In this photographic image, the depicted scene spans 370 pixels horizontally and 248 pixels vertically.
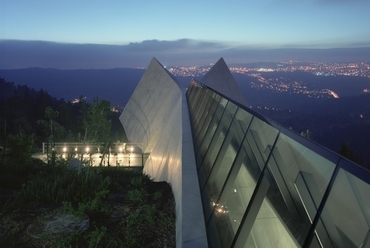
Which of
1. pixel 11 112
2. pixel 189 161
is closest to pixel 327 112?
pixel 11 112

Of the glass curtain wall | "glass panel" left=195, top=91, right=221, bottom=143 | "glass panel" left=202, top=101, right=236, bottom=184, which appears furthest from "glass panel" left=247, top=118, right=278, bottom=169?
"glass panel" left=195, top=91, right=221, bottom=143

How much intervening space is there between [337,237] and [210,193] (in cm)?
351

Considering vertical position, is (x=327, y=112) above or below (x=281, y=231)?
below

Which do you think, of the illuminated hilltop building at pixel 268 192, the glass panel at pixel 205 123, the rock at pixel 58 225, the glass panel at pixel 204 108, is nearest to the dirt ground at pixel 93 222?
the rock at pixel 58 225

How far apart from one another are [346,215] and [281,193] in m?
1.23

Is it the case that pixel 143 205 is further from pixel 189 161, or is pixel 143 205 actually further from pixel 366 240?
pixel 366 240

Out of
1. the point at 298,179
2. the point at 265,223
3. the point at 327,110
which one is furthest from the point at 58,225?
the point at 327,110

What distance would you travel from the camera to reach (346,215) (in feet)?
8.91

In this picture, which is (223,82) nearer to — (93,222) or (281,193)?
(93,222)

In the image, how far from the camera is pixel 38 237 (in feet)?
20.6

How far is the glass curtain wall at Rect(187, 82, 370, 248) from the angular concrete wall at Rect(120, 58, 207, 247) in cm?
31

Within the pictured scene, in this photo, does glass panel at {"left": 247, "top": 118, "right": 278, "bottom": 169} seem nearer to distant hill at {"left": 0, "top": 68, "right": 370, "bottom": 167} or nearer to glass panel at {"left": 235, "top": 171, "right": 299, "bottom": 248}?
glass panel at {"left": 235, "top": 171, "right": 299, "bottom": 248}

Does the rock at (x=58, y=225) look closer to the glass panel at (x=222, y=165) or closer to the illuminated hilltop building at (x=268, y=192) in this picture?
the illuminated hilltop building at (x=268, y=192)

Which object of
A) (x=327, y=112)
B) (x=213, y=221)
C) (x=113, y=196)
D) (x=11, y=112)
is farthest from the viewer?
(x=327, y=112)
